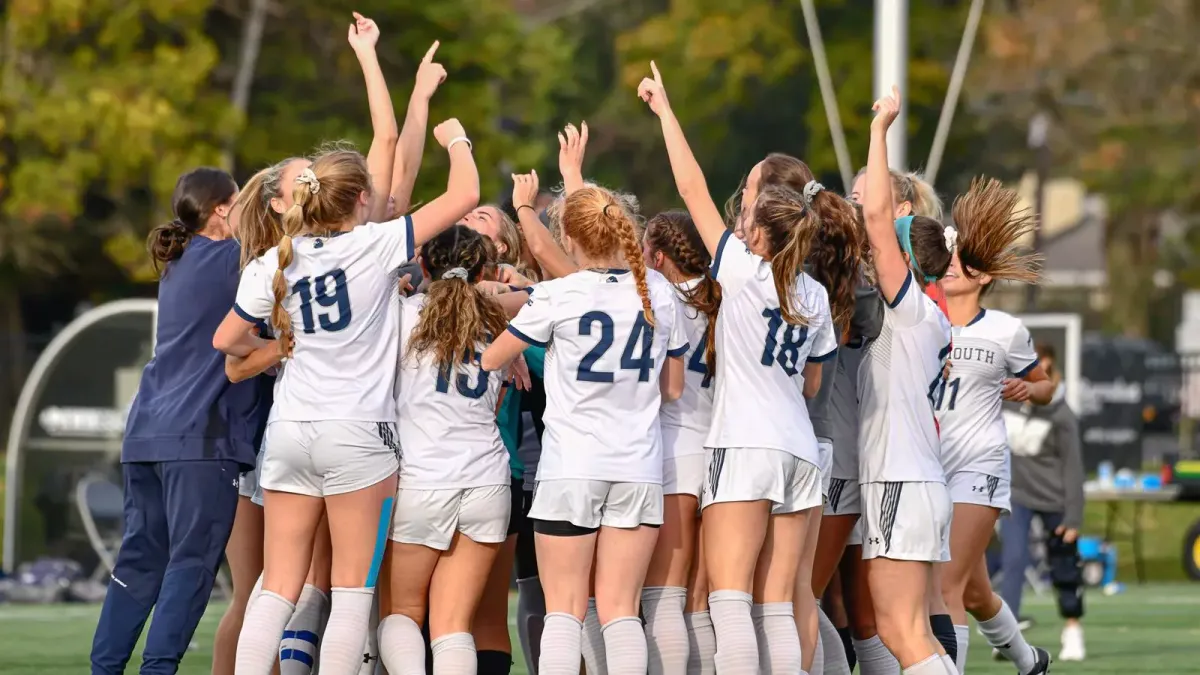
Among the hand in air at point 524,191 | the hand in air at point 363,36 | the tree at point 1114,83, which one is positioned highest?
the tree at point 1114,83

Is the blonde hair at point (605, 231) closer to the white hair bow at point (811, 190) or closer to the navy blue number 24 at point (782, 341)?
the navy blue number 24 at point (782, 341)

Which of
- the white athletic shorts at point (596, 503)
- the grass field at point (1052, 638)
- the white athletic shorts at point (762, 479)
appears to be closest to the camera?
the white athletic shorts at point (596, 503)

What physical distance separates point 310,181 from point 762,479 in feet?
6.18

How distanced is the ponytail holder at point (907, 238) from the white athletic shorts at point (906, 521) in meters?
0.82

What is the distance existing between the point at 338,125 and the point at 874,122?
2100 centimetres

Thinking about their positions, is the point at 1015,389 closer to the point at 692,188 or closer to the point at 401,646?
the point at 692,188

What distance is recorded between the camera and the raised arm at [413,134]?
24.3ft

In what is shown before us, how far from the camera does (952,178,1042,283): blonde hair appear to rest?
780cm

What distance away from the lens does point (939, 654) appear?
703 centimetres

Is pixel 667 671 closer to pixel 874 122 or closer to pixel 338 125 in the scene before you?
pixel 874 122

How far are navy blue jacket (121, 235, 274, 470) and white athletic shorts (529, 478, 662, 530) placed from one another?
Answer: 1.26 meters

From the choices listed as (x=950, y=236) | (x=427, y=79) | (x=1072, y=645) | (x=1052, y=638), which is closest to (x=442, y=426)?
(x=427, y=79)

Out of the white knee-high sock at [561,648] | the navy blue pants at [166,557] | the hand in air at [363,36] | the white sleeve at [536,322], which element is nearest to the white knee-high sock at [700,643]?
the white knee-high sock at [561,648]

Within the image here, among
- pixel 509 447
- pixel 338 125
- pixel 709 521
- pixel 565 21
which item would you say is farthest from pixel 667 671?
pixel 565 21
